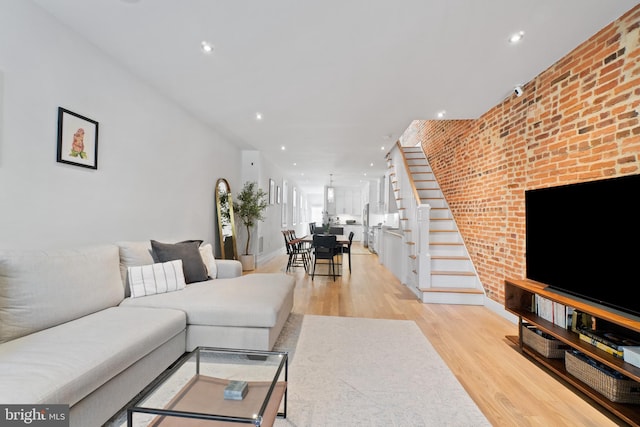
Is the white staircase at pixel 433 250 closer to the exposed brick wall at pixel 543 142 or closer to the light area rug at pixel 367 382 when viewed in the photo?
the exposed brick wall at pixel 543 142

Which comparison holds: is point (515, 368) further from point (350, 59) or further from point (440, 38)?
point (350, 59)

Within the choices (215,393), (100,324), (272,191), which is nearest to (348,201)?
(272,191)

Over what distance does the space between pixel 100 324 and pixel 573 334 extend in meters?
3.40

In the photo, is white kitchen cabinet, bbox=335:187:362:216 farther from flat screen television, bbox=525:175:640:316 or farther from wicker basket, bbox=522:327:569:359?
wicker basket, bbox=522:327:569:359

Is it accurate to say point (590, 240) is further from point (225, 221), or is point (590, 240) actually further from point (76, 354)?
point (225, 221)

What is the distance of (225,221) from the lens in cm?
560

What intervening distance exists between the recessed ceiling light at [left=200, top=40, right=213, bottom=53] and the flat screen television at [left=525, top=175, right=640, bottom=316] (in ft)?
10.7

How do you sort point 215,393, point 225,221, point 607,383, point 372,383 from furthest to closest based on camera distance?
point 225,221
point 372,383
point 607,383
point 215,393

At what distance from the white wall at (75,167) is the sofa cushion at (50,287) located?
415 mm

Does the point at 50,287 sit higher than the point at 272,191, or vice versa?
the point at 272,191

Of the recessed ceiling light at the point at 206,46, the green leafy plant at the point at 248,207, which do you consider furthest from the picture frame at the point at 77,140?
the green leafy plant at the point at 248,207

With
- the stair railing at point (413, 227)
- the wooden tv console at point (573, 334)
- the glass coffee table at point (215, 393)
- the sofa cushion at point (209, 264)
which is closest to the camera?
the glass coffee table at point (215, 393)

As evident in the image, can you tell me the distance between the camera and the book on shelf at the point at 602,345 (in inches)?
70.7

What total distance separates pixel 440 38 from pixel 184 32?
2196 millimetres
